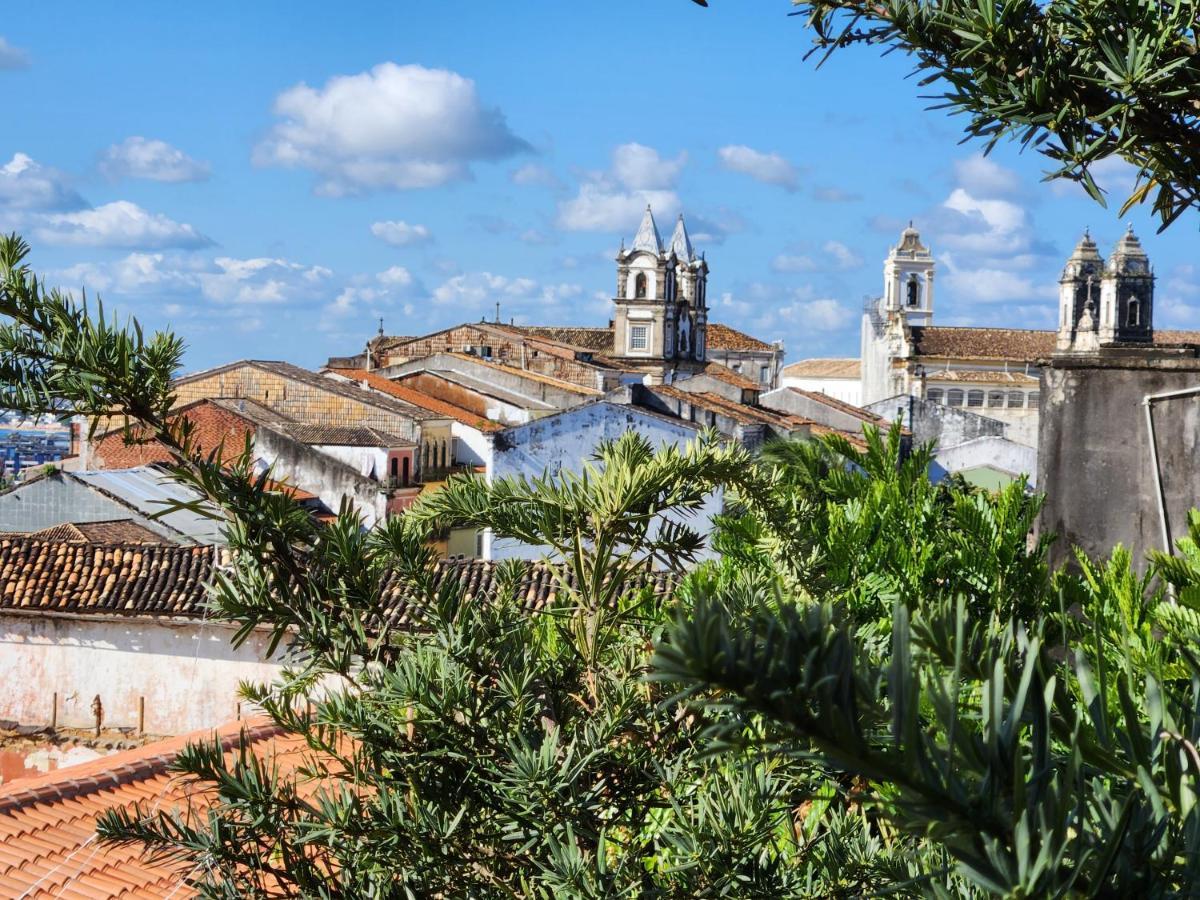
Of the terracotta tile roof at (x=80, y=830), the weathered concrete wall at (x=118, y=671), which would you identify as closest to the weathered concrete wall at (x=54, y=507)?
the weathered concrete wall at (x=118, y=671)

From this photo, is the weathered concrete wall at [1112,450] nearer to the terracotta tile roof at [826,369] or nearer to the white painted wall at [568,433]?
the white painted wall at [568,433]

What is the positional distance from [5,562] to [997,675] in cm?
2108

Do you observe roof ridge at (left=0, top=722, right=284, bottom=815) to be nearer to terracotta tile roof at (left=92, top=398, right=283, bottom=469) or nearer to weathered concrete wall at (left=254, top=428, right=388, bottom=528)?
terracotta tile roof at (left=92, top=398, right=283, bottom=469)

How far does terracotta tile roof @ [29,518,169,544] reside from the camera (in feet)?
74.0

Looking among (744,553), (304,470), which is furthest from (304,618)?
(304,470)

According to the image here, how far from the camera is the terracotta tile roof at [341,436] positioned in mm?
31750

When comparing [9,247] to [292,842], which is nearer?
[9,247]

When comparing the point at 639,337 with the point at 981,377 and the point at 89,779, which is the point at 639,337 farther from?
the point at 89,779

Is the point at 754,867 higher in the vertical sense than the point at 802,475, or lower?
lower

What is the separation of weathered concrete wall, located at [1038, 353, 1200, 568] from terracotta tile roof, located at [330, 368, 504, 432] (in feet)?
102

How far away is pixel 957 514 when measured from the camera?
5809 millimetres

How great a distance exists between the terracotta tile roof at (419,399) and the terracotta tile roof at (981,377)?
41040mm

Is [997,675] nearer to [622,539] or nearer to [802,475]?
[622,539]

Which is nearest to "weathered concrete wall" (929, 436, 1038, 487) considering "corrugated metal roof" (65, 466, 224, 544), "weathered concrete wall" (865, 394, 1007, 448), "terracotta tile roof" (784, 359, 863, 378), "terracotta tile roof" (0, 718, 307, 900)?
"weathered concrete wall" (865, 394, 1007, 448)
